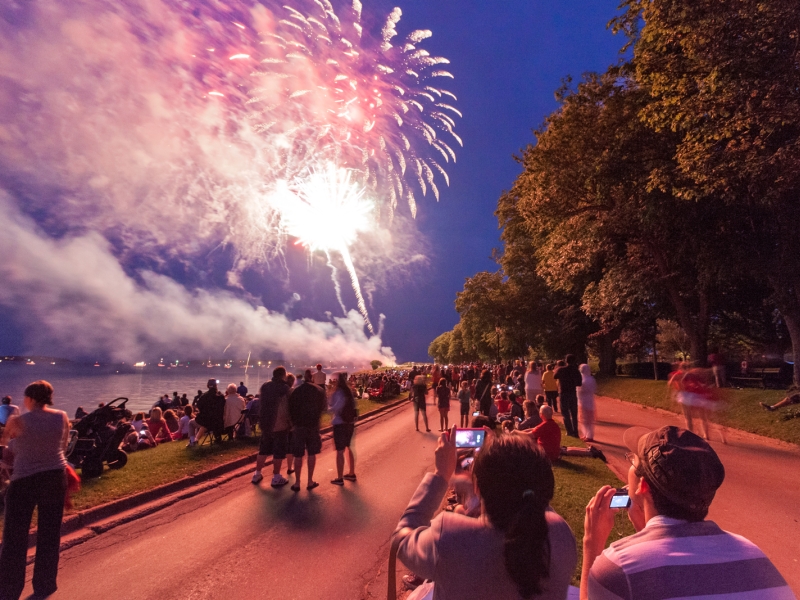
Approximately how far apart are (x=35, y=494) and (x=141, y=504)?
326 centimetres

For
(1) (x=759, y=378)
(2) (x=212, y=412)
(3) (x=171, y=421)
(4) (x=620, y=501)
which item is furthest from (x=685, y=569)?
(1) (x=759, y=378)

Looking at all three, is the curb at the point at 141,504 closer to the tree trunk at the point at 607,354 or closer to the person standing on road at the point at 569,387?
the person standing on road at the point at 569,387

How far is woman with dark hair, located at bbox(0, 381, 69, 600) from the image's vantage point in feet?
13.9

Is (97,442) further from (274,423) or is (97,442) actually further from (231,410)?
(231,410)

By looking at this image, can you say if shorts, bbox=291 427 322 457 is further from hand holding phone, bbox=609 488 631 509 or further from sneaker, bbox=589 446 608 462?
hand holding phone, bbox=609 488 631 509

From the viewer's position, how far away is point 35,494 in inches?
172

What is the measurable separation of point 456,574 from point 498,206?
3834 centimetres

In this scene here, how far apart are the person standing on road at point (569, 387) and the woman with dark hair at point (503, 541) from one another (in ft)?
36.7

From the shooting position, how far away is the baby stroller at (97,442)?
864 cm

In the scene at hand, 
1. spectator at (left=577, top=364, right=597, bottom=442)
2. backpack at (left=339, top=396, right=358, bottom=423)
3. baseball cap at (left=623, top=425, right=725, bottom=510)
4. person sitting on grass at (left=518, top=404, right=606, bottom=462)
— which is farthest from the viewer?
spectator at (left=577, top=364, right=597, bottom=442)

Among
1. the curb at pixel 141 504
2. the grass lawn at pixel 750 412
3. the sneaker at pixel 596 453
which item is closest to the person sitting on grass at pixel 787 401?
the grass lawn at pixel 750 412

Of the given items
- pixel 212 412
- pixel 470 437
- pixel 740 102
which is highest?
pixel 740 102

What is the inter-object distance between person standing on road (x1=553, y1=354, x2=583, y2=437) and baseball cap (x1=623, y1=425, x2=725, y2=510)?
10.9 m

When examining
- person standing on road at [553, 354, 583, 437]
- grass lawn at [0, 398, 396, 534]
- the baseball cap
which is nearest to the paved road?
grass lawn at [0, 398, 396, 534]
